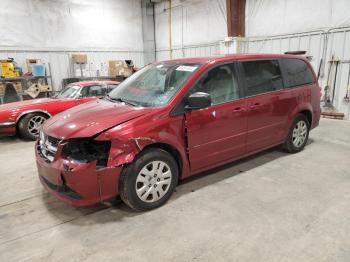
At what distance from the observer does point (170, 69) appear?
321 centimetres

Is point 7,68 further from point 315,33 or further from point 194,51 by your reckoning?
point 315,33

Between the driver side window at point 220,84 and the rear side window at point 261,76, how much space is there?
22cm

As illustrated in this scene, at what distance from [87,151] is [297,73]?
3222 millimetres

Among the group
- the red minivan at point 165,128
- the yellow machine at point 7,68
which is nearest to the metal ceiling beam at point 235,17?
the red minivan at point 165,128

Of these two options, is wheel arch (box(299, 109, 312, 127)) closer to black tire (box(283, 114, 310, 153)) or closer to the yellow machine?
black tire (box(283, 114, 310, 153))

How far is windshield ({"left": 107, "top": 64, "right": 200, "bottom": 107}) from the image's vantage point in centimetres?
283

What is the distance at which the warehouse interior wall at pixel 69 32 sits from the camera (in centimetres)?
940

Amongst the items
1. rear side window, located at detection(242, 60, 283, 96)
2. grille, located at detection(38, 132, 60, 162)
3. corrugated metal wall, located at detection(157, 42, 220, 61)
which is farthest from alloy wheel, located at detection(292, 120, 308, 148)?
corrugated metal wall, located at detection(157, 42, 220, 61)

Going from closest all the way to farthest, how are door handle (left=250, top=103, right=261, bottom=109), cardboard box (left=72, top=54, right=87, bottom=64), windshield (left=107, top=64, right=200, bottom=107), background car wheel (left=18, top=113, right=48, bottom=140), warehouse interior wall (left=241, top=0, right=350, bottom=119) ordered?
windshield (left=107, top=64, right=200, bottom=107) < door handle (left=250, top=103, right=261, bottom=109) < background car wheel (left=18, top=113, right=48, bottom=140) < warehouse interior wall (left=241, top=0, right=350, bottom=119) < cardboard box (left=72, top=54, right=87, bottom=64)

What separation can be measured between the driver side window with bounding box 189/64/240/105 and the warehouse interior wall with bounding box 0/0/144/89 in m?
8.98

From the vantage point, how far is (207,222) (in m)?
2.46

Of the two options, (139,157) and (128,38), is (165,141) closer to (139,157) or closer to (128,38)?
(139,157)

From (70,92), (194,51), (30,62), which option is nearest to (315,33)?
(194,51)

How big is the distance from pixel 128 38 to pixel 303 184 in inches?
431
